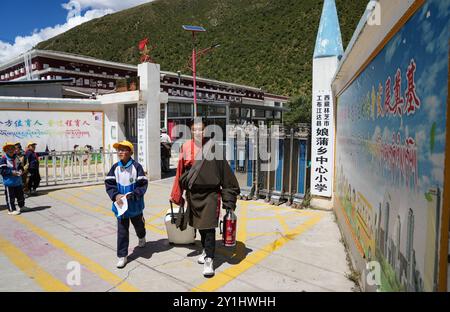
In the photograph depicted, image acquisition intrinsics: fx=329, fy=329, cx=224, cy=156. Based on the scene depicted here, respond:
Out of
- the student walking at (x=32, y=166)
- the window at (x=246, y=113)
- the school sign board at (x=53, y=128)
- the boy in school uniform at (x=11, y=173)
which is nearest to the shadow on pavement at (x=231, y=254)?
the boy in school uniform at (x=11, y=173)

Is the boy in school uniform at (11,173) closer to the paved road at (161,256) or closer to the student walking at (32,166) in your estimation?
the paved road at (161,256)

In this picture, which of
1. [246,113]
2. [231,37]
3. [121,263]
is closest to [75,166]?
[121,263]

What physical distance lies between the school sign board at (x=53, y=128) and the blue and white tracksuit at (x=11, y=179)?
16.2 ft

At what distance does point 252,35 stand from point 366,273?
70.0m

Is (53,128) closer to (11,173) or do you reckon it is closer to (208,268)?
(11,173)

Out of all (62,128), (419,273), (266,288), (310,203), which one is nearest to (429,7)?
(419,273)

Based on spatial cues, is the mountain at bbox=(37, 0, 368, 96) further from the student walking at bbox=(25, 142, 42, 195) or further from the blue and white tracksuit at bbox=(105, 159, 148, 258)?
the blue and white tracksuit at bbox=(105, 159, 148, 258)

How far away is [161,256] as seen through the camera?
4.48 meters

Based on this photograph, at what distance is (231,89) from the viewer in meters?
39.8

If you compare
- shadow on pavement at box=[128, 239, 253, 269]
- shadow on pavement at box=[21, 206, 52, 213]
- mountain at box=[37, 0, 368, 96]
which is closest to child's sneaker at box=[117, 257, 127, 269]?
shadow on pavement at box=[128, 239, 253, 269]

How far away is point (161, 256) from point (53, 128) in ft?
29.7

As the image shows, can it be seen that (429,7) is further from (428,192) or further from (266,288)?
(266,288)

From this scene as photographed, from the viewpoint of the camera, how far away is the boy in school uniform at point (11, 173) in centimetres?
638

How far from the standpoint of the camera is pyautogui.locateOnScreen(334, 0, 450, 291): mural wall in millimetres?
1669
